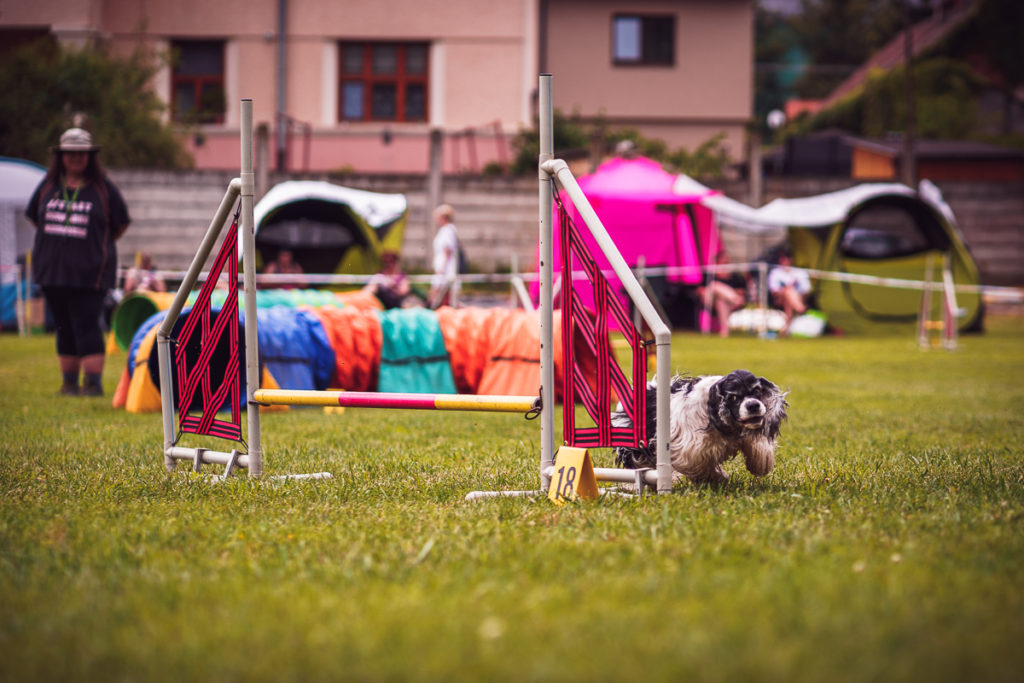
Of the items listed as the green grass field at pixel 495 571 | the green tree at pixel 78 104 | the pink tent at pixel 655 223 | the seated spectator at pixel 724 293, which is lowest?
the green grass field at pixel 495 571

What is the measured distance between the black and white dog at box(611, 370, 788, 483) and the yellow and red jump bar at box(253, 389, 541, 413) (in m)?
0.43

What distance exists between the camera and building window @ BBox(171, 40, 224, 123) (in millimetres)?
21984

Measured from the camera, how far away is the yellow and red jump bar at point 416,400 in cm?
389

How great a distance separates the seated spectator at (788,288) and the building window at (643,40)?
36.7 ft

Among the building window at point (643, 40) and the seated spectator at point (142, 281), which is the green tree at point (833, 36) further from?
the seated spectator at point (142, 281)

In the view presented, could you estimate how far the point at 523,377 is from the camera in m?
7.83

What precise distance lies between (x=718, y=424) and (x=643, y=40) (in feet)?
76.5

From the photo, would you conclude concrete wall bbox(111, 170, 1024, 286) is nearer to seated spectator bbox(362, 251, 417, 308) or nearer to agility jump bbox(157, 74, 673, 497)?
seated spectator bbox(362, 251, 417, 308)

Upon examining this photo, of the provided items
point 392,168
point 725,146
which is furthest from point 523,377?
point 725,146

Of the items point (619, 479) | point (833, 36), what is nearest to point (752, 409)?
point (619, 479)

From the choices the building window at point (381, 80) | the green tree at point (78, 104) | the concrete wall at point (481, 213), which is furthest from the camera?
the building window at point (381, 80)

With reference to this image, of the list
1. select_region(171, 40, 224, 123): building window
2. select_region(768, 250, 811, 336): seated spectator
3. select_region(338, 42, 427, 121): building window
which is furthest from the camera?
select_region(338, 42, 427, 121): building window

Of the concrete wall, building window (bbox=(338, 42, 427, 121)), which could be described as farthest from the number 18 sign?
building window (bbox=(338, 42, 427, 121))

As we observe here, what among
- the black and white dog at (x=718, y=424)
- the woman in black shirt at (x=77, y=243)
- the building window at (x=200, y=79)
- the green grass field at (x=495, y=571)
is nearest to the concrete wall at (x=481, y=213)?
the building window at (x=200, y=79)
